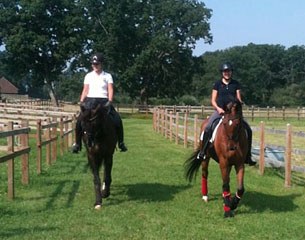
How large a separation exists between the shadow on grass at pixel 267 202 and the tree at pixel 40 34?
45.7m

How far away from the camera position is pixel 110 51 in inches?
2363

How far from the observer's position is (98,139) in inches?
→ 368

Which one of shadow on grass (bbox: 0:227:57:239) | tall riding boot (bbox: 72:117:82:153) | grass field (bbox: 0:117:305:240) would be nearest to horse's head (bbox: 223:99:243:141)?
grass field (bbox: 0:117:305:240)

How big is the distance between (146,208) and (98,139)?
146 cm

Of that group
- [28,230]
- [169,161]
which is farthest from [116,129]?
[169,161]

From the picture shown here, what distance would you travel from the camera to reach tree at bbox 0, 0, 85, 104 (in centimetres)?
5397

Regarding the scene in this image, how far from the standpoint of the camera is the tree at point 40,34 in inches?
2125

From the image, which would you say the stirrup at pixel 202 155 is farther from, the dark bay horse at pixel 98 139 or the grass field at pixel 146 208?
the dark bay horse at pixel 98 139

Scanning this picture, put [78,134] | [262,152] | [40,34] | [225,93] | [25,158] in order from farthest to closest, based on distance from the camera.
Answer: [40,34]
[262,152]
[25,158]
[78,134]
[225,93]

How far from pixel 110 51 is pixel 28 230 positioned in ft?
176

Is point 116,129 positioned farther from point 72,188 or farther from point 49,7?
point 49,7

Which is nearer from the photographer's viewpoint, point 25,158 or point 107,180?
point 107,180

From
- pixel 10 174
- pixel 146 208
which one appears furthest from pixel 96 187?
pixel 10 174

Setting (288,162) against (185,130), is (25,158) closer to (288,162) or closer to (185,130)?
(288,162)
